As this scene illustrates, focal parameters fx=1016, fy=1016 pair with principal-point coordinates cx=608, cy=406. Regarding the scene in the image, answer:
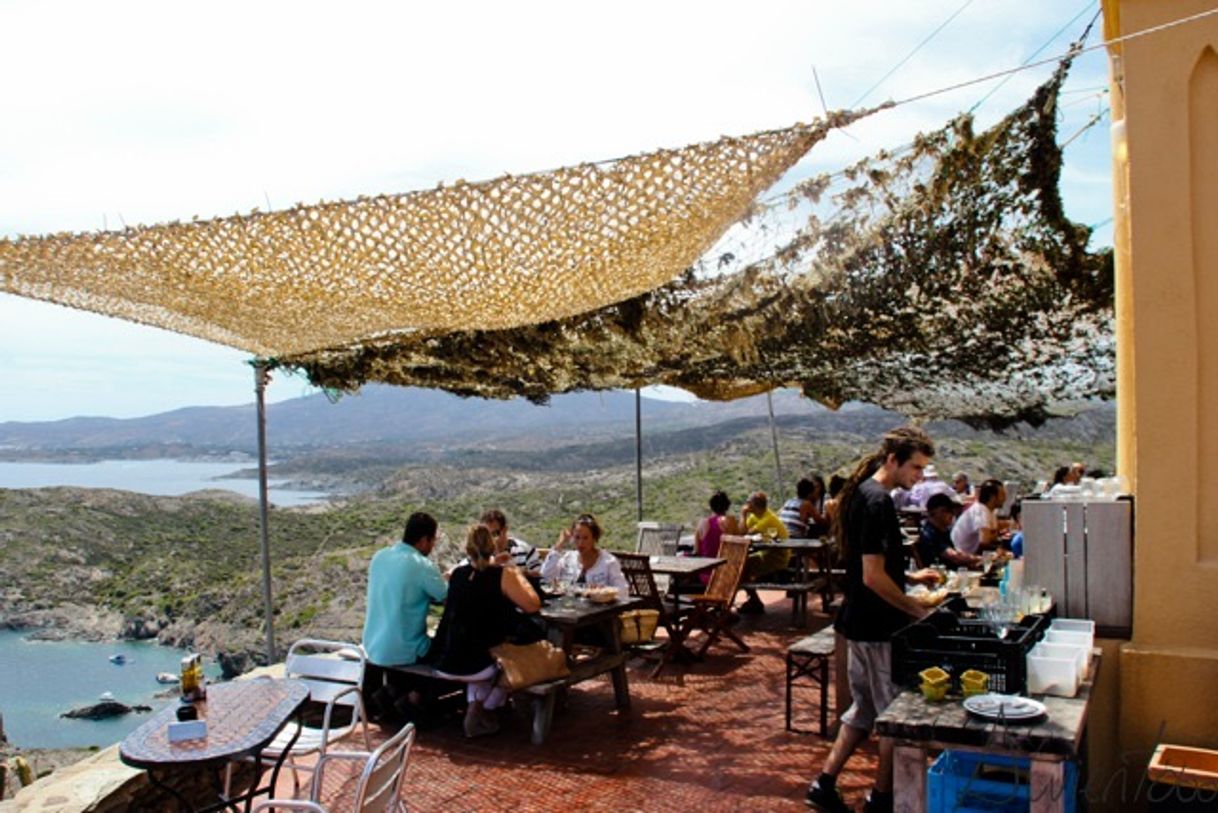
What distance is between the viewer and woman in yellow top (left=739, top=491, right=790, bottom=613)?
328 inches

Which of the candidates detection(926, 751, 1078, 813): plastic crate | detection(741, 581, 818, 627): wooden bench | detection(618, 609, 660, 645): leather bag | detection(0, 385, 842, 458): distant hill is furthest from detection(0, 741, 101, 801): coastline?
detection(0, 385, 842, 458): distant hill

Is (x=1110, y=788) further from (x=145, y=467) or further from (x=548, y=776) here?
(x=145, y=467)

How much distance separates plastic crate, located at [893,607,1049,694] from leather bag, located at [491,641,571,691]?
8.47ft

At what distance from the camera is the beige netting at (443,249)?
3635 mm

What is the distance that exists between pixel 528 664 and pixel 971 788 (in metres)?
2.60

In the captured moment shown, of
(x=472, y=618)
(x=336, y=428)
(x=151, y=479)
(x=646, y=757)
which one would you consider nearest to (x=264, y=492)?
(x=472, y=618)

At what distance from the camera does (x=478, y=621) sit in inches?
212

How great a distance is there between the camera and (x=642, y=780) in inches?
183

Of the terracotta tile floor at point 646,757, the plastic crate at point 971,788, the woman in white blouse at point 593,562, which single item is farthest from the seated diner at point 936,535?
the plastic crate at point 971,788

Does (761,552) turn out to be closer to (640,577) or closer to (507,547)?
(640,577)

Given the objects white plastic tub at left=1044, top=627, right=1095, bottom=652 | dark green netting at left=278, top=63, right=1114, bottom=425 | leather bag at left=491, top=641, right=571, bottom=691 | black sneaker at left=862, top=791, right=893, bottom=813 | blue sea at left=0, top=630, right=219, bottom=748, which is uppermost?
dark green netting at left=278, top=63, right=1114, bottom=425

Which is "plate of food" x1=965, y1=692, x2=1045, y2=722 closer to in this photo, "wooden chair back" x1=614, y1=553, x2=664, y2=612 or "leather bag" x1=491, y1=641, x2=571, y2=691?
"leather bag" x1=491, y1=641, x2=571, y2=691

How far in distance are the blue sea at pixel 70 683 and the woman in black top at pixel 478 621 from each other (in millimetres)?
7229

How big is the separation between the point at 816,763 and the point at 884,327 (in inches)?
95.0
